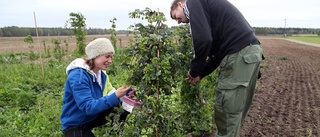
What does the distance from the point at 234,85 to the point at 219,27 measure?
60 centimetres

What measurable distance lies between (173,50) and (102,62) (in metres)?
0.76

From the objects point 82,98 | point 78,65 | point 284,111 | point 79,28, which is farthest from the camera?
point 79,28

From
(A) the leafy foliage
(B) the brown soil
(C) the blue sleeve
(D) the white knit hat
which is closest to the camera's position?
(A) the leafy foliage

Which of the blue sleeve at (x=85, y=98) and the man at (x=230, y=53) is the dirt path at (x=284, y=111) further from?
the blue sleeve at (x=85, y=98)

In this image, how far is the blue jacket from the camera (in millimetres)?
2928

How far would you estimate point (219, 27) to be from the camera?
302 centimetres

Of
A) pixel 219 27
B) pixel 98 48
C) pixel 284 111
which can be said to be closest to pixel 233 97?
pixel 219 27

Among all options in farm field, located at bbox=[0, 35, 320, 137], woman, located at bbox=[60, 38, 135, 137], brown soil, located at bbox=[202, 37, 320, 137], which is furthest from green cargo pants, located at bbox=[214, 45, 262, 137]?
farm field, located at bbox=[0, 35, 320, 137]

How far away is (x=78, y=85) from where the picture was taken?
2.98 meters

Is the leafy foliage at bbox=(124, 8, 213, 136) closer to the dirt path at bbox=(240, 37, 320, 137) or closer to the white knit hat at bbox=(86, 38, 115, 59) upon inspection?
the white knit hat at bbox=(86, 38, 115, 59)

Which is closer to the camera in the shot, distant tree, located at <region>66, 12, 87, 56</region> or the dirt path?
the dirt path

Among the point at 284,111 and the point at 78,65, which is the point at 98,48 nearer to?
the point at 78,65

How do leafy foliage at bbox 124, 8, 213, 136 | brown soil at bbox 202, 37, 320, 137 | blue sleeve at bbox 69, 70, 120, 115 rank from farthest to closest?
1. brown soil at bbox 202, 37, 320, 137
2. blue sleeve at bbox 69, 70, 120, 115
3. leafy foliage at bbox 124, 8, 213, 136

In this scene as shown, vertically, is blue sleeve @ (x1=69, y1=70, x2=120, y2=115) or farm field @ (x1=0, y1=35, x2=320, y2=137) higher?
blue sleeve @ (x1=69, y1=70, x2=120, y2=115)
